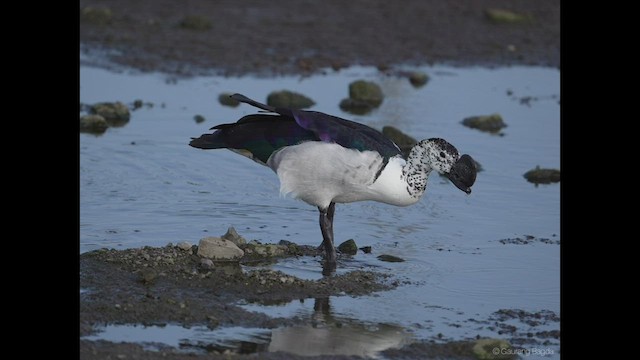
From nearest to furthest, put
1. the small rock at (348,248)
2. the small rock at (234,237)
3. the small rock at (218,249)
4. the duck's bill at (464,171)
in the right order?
the small rock at (218,249) < the duck's bill at (464,171) < the small rock at (234,237) < the small rock at (348,248)

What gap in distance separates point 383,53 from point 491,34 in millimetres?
1864

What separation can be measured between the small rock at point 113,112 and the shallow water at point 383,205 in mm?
159

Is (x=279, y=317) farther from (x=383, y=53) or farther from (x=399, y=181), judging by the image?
(x=383, y=53)

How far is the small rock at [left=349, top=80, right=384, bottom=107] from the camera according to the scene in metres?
13.7

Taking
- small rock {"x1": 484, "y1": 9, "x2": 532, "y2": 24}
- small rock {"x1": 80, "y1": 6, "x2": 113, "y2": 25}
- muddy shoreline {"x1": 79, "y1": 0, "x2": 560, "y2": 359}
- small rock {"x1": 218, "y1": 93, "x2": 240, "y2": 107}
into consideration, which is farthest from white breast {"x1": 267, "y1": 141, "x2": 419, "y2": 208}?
small rock {"x1": 484, "y1": 9, "x2": 532, "y2": 24}

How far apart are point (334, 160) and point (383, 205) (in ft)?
6.28

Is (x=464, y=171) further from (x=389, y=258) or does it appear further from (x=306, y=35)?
(x=306, y=35)

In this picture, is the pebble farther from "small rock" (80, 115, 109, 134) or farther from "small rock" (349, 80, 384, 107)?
"small rock" (349, 80, 384, 107)

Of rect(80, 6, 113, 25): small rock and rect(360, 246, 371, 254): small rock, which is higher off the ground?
rect(80, 6, 113, 25): small rock

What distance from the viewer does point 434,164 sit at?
873cm

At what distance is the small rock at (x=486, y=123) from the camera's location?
13.1 meters

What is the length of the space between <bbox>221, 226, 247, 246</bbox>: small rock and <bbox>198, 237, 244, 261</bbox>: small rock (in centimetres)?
23

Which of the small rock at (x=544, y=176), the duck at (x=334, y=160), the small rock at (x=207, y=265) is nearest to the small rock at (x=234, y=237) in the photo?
the duck at (x=334, y=160)

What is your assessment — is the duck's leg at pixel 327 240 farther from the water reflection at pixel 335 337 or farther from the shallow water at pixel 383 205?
the water reflection at pixel 335 337
